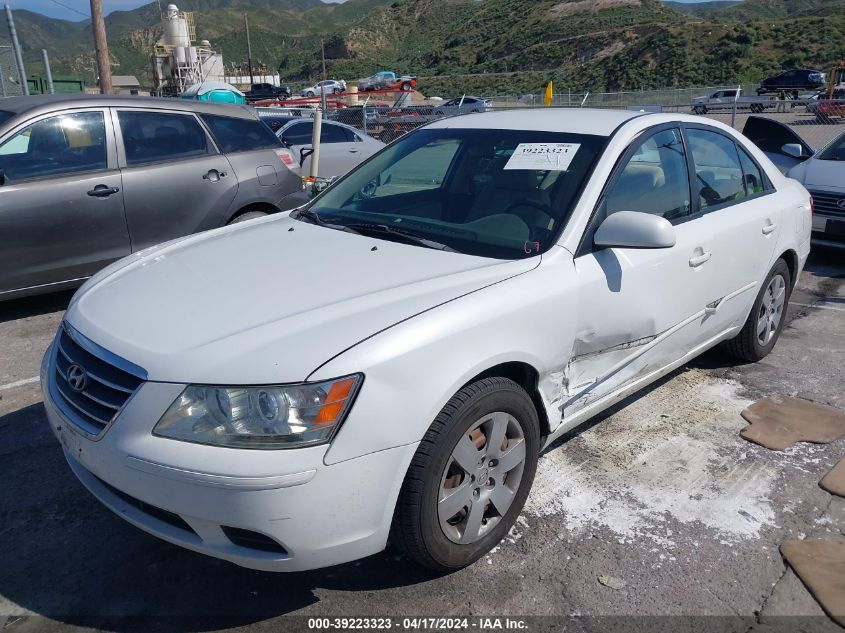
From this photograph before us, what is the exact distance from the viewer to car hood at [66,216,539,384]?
227 cm

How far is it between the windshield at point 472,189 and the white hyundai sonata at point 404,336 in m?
0.01

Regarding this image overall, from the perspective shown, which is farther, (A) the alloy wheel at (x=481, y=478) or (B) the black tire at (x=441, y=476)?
(A) the alloy wheel at (x=481, y=478)

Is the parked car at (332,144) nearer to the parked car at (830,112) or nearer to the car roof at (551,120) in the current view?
the car roof at (551,120)

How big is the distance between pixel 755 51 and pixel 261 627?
6713cm

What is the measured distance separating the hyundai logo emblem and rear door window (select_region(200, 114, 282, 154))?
4175 mm

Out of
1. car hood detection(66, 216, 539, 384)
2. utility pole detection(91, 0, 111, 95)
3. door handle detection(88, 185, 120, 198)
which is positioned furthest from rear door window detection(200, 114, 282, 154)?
utility pole detection(91, 0, 111, 95)

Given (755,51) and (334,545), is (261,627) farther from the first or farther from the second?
(755,51)

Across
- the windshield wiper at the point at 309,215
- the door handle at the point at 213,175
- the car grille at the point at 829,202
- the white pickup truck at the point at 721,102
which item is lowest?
the white pickup truck at the point at 721,102

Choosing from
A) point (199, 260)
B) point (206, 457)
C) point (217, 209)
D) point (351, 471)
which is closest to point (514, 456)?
point (351, 471)

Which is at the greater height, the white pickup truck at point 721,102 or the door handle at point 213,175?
the door handle at point 213,175

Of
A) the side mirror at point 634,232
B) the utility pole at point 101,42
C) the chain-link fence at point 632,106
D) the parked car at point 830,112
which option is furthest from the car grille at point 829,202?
the utility pole at point 101,42

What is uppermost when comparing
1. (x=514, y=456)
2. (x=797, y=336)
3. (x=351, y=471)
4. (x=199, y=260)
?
(x=199, y=260)

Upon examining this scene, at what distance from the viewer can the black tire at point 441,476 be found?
7.85 feet

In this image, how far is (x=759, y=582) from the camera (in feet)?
8.87
